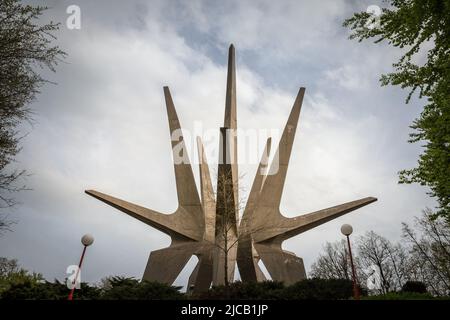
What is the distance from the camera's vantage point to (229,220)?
47.4ft

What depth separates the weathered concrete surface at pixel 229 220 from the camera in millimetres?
14796

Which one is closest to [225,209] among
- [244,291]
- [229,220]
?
[229,220]

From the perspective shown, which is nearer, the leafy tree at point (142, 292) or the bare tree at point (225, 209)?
the leafy tree at point (142, 292)

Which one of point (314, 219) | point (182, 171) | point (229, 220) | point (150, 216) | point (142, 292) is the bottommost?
point (142, 292)

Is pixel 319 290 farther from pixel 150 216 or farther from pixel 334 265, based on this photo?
pixel 334 265

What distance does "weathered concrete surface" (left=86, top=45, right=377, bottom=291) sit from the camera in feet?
48.5

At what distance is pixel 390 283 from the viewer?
32.3m

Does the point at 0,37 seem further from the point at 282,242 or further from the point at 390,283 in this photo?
the point at 390,283

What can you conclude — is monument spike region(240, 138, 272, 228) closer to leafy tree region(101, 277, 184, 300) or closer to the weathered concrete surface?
the weathered concrete surface

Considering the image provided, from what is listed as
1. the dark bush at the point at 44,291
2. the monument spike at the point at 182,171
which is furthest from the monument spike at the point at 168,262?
the dark bush at the point at 44,291

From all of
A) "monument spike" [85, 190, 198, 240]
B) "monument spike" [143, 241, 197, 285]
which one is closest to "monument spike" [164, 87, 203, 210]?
"monument spike" [85, 190, 198, 240]

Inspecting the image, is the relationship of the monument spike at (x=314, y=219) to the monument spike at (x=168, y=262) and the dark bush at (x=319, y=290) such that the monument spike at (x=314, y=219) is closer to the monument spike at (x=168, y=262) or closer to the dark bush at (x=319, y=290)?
the monument spike at (x=168, y=262)

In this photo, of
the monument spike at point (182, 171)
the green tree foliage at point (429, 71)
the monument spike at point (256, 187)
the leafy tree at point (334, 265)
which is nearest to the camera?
the green tree foliage at point (429, 71)
